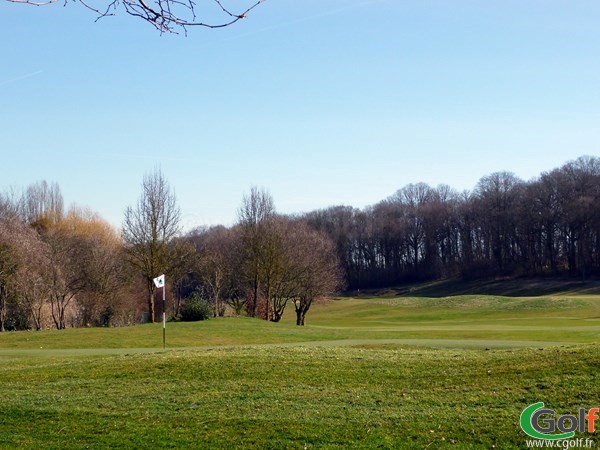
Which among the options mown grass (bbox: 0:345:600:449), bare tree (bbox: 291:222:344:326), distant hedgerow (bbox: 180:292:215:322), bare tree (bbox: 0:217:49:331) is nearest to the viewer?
mown grass (bbox: 0:345:600:449)

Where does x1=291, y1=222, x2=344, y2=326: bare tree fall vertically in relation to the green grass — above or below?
above

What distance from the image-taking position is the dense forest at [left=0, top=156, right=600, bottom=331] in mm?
49547

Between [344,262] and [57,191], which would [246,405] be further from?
[344,262]

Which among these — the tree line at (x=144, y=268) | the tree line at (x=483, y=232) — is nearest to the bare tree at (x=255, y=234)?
the tree line at (x=144, y=268)

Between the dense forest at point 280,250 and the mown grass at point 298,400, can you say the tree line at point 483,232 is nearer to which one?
the dense forest at point 280,250

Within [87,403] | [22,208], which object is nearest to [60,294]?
[22,208]

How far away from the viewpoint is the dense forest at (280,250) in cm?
4955

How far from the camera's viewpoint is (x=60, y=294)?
5253 cm

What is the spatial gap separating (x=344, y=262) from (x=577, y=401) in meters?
101

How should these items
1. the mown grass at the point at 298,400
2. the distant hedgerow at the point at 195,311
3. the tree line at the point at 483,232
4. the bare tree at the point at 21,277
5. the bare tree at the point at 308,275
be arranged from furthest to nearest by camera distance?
the tree line at the point at 483,232 → the bare tree at the point at 308,275 → the bare tree at the point at 21,277 → the distant hedgerow at the point at 195,311 → the mown grass at the point at 298,400

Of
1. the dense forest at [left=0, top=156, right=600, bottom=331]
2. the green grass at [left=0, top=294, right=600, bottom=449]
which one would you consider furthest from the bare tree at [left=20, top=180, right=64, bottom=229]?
the green grass at [left=0, top=294, right=600, bottom=449]

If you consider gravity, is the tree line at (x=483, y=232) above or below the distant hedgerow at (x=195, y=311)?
above

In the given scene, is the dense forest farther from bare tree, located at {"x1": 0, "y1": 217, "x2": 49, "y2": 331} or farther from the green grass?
the green grass

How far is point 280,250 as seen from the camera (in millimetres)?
53094
